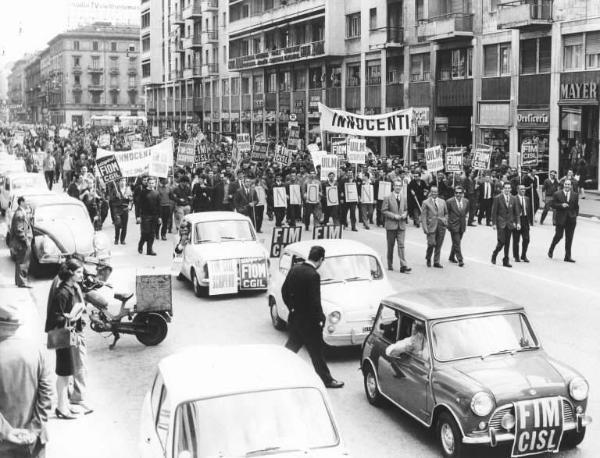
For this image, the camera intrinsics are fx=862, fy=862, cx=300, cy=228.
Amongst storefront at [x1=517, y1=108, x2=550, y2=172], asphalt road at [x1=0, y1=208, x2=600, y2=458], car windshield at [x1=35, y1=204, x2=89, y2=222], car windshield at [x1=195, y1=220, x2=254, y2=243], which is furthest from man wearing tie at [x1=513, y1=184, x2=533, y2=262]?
storefront at [x1=517, y1=108, x2=550, y2=172]

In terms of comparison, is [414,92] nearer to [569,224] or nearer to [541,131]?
[541,131]

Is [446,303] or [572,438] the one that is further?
[446,303]

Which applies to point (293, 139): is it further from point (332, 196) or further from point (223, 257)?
point (223, 257)

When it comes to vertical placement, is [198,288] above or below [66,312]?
below

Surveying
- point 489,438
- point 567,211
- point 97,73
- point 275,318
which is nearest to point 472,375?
point 489,438

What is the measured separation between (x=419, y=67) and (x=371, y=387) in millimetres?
38976

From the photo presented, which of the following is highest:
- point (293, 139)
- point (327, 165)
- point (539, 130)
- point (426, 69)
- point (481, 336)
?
point (426, 69)

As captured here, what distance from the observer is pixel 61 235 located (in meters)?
18.6

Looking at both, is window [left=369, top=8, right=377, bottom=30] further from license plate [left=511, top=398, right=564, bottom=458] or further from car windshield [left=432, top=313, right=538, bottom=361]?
license plate [left=511, top=398, right=564, bottom=458]

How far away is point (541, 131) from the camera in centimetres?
3700

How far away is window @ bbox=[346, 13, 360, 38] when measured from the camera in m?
53.5

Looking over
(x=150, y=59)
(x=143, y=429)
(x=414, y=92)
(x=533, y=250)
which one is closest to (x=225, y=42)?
(x=150, y=59)

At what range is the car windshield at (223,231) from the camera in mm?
16500

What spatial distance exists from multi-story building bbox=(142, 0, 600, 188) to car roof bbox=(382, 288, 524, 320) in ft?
71.5
